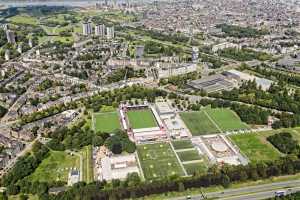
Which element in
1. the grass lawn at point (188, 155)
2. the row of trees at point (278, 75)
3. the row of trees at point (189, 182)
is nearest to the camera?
the row of trees at point (189, 182)

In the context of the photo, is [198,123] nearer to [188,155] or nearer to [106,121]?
[188,155]

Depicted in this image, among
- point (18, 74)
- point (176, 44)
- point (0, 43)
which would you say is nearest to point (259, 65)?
point (176, 44)

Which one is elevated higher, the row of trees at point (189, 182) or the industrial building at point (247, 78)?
the industrial building at point (247, 78)

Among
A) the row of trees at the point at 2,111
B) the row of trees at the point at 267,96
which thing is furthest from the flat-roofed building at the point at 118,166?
the row of trees at the point at 267,96

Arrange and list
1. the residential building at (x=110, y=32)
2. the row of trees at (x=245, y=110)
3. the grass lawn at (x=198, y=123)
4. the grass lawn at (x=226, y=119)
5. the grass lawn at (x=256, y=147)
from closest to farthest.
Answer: the grass lawn at (x=256, y=147) < the grass lawn at (x=198, y=123) < the grass lawn at (x=226, y=119) < the row of trees at (x=245, y=110) < the residential building at (x=110, y=32)

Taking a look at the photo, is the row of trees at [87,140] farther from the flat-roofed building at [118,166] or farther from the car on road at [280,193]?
the car on road at [280,193]

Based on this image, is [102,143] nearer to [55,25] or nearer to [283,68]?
[283,68]

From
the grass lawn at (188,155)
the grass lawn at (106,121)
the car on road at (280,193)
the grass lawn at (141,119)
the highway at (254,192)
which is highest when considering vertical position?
the grass lawn at (141,119)
